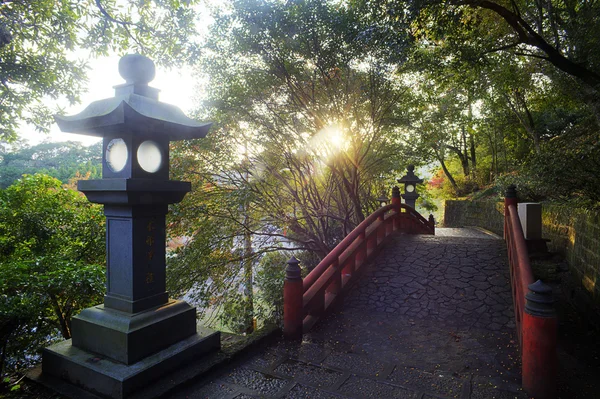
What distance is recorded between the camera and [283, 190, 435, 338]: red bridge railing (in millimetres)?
4539

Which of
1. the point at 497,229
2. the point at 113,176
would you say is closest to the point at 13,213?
the point at 113,176

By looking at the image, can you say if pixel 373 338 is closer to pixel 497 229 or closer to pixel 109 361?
pixel 109 361

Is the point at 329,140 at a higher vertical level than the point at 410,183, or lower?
higher

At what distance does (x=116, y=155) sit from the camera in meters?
3.46

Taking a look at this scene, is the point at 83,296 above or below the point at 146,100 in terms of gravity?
below

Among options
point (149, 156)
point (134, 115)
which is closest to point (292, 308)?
point (149, 156)

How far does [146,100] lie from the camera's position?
136 inches

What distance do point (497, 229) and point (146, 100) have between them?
1521 centimetres

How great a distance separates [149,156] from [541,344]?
4.22m

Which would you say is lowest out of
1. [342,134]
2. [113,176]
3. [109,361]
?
A: [109,361]

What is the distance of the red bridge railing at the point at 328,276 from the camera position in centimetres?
454

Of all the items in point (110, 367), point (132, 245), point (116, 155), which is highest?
point (116, 155)

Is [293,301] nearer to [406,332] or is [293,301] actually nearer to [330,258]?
[330,258]

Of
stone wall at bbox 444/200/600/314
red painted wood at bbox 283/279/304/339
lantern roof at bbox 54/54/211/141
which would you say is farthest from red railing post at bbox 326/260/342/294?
stone wall at bbox 444/200/600/314
